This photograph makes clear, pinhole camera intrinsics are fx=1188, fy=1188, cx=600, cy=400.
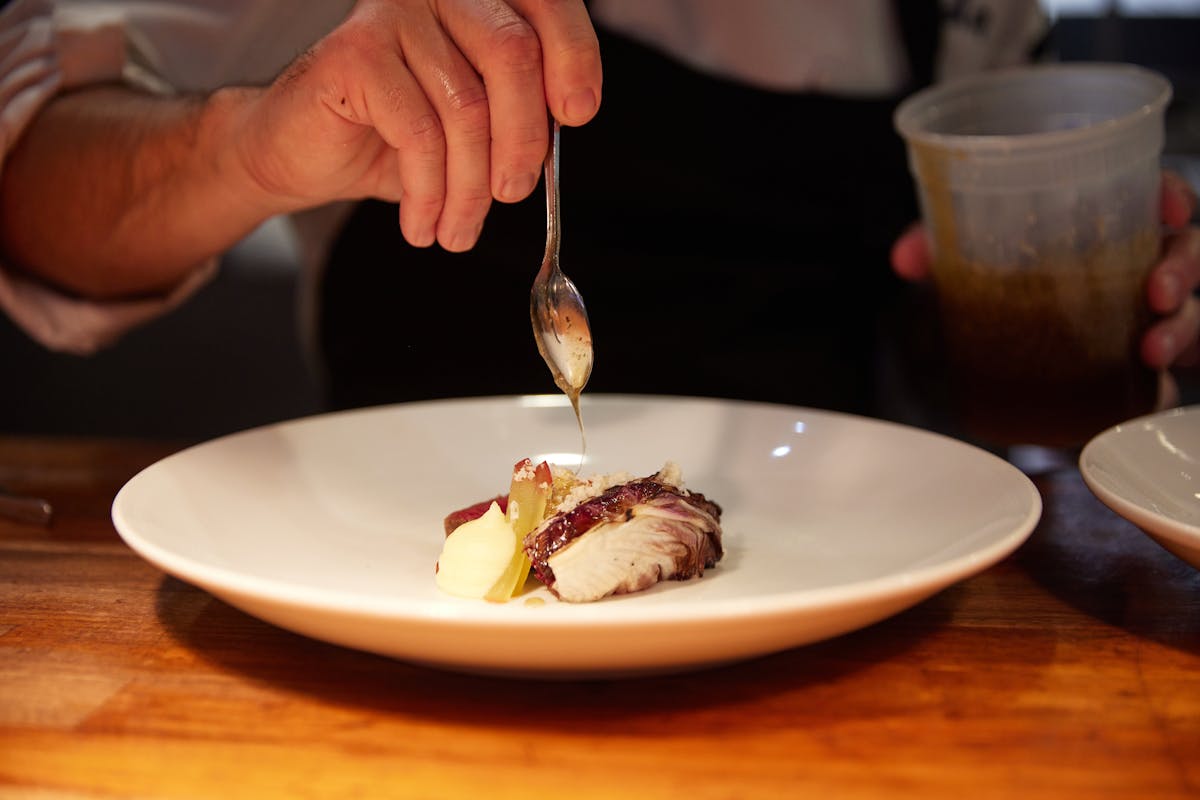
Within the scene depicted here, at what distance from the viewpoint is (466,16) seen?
981mm

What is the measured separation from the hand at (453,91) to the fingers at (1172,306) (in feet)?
2.33

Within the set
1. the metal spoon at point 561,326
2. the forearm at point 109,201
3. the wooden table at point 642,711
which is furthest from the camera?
the forearm at point 109,201

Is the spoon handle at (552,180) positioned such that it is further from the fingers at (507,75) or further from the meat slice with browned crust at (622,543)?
the meat slice with browned crust at (622,543)

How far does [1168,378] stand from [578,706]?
1.09 metres

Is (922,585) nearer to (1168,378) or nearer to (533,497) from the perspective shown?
(533,497)

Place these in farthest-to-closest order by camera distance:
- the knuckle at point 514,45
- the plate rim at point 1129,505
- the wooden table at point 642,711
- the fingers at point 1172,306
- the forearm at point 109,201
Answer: the forearm at point 109,201
the fingers at point 1172,306
the knuckle at point 514,45
the plate rim at point 1129,505
the wooden table at point 642,711

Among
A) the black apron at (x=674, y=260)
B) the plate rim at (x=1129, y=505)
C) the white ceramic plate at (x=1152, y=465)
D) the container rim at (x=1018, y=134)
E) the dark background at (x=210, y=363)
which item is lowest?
the dark background at (x=210, y=363)

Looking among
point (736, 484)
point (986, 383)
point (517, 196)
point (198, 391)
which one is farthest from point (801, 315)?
point (198, 391)

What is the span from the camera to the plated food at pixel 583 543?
0.90 meters

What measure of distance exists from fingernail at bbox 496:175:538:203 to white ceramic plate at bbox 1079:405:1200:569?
510mm

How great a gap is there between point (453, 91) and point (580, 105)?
0.11 metres

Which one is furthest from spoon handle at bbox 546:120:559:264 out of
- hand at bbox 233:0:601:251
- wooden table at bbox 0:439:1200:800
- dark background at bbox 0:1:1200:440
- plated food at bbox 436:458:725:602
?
dark background at bbox 0:1:1200:440

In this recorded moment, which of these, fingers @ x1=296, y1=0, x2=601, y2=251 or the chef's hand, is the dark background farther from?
fingers @ x1=296, y1=0, x2=601, y2=251

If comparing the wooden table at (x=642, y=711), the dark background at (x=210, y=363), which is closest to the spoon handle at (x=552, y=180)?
the wooden table at (x=642, y=711)
